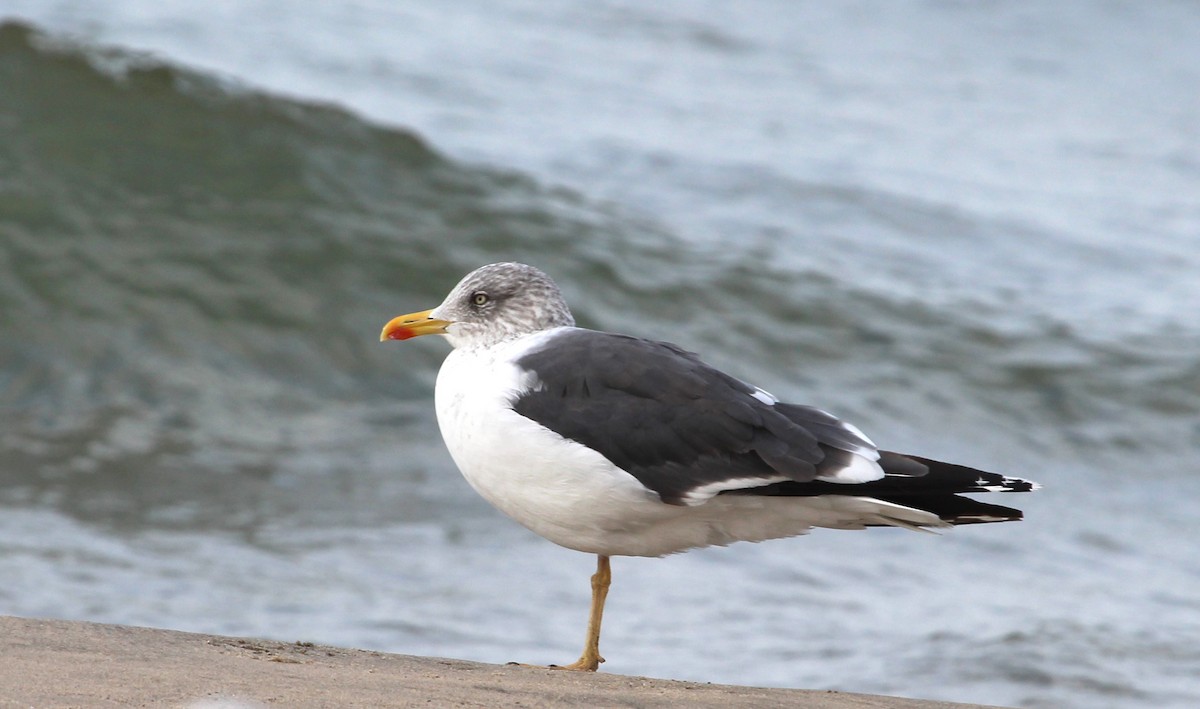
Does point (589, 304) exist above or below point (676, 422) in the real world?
above

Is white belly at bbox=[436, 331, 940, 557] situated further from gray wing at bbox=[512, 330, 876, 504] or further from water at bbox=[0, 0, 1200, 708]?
water at bbox=[0, 0, 1200, 708]

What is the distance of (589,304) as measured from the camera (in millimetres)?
9547

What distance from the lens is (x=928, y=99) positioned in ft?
50.4

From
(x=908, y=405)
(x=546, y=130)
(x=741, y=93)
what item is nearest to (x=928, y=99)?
(x=741, y=93)

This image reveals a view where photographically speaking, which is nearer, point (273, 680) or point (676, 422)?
point (273, 680)

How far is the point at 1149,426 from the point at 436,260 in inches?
184

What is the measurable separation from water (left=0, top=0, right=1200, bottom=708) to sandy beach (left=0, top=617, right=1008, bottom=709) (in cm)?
180

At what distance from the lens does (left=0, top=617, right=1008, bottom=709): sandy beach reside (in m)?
2.74

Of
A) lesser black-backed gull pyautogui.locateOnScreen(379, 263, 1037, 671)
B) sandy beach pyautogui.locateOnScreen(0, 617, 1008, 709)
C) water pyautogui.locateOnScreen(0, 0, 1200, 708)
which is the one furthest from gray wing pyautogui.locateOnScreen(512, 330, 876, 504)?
water pyautogui.locateOnScreen(0, 0, 1200, 708)

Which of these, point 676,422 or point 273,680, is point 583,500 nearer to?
point 676,422

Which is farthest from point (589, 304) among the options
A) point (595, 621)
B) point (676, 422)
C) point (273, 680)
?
point (273, 680)

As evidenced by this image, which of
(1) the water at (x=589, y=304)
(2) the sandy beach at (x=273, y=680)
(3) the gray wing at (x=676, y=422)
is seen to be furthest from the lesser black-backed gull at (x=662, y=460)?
(1) the water at (x=589, y=304)

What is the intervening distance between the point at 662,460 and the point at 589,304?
243 inches

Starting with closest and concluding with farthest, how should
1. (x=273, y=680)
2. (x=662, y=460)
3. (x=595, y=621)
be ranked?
(x=273, y=680)
(x=662, y=460)
(x=595, y=621)
